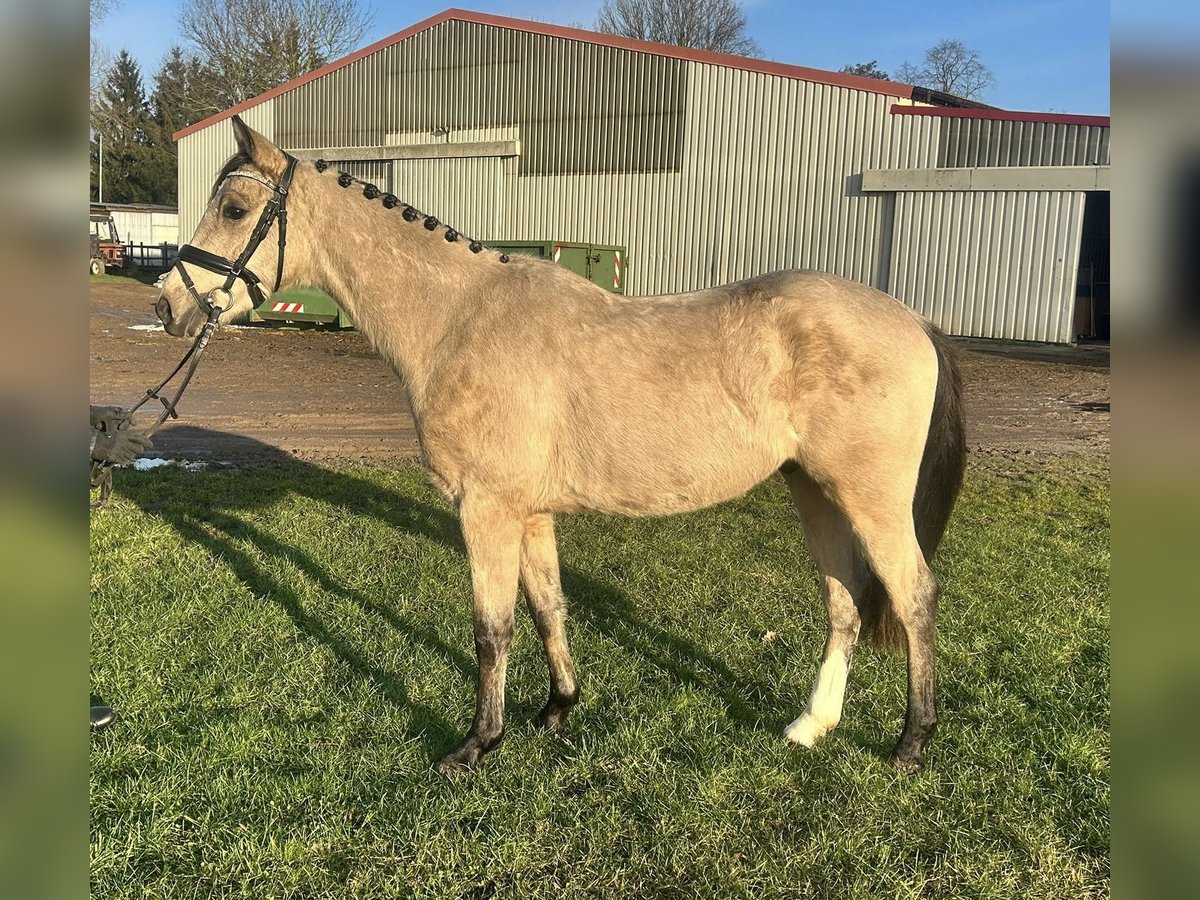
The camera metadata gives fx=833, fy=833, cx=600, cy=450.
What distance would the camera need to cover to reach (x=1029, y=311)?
1891 centimetres

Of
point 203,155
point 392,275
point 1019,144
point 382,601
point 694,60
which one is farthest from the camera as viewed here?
point 203,155

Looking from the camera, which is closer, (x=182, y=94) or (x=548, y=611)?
(x=548, y=611)

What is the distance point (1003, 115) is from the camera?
18.5 meters

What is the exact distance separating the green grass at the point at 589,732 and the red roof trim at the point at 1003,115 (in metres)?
14.6

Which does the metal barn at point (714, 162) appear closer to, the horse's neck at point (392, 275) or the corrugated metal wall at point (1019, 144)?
the corrugated metal wall at point (1019, 144)

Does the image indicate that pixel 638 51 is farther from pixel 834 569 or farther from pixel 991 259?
pixel 834 569

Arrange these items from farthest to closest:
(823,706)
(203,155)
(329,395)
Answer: (203,155), (329,395), (823,706)

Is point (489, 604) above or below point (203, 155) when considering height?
below

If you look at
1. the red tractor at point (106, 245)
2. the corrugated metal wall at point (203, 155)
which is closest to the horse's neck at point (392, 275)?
the corrugated metal wall at point (203, 155)

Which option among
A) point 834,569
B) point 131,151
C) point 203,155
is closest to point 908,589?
point 834,569

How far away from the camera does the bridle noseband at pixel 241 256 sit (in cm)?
364

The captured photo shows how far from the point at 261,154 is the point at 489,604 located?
7.26 ft
